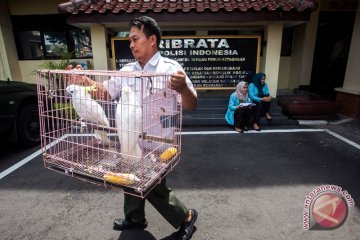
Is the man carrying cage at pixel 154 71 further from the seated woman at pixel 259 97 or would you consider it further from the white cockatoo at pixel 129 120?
the seated woman at pixel 259 97

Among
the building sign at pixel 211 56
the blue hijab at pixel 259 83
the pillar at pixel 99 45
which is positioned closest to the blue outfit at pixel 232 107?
the blue hijab at pixel 259 83

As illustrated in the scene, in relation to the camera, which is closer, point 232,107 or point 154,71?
point 154,71

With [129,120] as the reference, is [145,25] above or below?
above

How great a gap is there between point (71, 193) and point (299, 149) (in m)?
3.80

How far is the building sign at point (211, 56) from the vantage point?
620cm

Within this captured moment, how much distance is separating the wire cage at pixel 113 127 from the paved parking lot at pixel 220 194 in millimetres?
1030

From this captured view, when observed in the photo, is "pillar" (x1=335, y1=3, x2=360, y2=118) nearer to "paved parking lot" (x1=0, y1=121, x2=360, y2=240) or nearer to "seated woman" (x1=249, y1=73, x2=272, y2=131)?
"paved parking lot" (x1=0, y1=121, x2=360, y2=240)

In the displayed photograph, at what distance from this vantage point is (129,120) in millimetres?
1519

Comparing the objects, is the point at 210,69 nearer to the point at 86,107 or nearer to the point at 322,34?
the point at 322,34

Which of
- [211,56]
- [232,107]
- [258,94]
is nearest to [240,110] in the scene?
[232,107]

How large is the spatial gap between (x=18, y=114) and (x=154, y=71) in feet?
11.5

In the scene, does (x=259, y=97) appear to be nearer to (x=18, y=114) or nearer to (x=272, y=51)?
(x=272, y=51)

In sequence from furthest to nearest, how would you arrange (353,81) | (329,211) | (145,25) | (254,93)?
(353,81) → (254,93) → (329,211) → (145,25)

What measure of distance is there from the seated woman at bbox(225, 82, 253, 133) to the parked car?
4.01m
